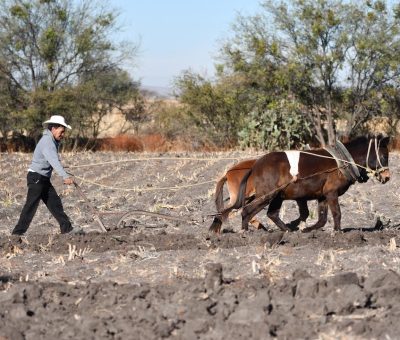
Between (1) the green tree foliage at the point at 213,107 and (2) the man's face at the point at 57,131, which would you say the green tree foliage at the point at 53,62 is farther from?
(2) the man's face at the point at 57,131

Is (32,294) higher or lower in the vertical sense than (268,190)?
lower

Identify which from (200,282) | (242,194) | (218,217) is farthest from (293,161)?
(200,282)

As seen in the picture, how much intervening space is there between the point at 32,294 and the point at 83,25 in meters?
27.8

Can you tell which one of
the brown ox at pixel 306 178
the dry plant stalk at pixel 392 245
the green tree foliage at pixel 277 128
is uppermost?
the green tree foliage at pixel 277 128

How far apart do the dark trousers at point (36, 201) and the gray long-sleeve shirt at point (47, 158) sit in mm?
97

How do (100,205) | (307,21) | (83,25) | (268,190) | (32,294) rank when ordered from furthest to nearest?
(83,25) → (307,21) → (100,205) → (268,190) → (32,294)

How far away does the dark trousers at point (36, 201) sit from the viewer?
10570 mm

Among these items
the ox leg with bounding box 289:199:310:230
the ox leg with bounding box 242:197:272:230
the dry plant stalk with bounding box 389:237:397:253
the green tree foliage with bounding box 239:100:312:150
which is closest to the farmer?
the ox leg with bounding box 242:197:272:230

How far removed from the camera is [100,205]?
14.8 meters

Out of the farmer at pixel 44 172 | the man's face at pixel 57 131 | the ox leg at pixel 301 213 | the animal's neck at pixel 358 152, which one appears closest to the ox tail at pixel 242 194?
the ox leg at pixel 301 213

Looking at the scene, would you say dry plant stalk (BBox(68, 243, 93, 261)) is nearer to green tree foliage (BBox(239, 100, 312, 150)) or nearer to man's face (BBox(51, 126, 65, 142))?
man's face (BBox(51, 126, 65, 142))

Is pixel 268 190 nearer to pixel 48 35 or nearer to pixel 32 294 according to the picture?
pixel 32 294

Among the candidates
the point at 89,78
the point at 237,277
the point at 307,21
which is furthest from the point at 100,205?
the point at 89,78

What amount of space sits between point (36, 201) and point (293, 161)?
3439mm
